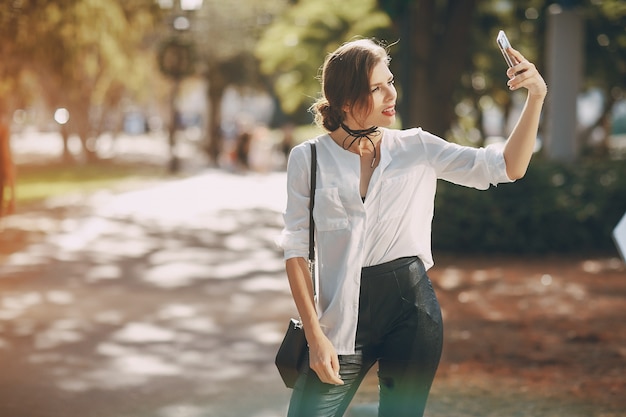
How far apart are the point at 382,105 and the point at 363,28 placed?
19.6 meters

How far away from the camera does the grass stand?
87.7ft

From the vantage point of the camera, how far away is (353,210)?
313cm

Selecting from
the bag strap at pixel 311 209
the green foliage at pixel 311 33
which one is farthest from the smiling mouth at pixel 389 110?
the green foliage at pixel 311 33

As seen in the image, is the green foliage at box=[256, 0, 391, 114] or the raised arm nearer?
the raised arm

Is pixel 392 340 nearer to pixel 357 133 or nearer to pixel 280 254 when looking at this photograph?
pixel 357 133

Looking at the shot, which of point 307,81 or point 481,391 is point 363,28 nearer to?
point 307,81

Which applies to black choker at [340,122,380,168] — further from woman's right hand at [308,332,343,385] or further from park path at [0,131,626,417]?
park path at [0,131,626,417]

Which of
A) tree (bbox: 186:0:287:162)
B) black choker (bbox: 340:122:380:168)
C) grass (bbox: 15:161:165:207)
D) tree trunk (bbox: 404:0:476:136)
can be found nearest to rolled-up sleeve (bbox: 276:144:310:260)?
black choker (bbox: 340:122:380:168)

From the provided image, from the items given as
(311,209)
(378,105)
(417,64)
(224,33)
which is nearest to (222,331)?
(311,209)

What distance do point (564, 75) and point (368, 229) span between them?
13.1m

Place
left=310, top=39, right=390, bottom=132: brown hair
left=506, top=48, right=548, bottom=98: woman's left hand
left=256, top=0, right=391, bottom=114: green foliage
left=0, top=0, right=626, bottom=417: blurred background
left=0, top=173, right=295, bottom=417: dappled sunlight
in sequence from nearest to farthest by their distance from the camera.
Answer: left=506, top=48, right=548, bottom=98: woman's left hand → left=310, top=39, right=390, bottom=132: brown hair → left=0, top=0, right=626, bottom=417: blurred background → left=0, top=173, right=295, bottom=417: dappled sunlight → left=256, top=0, right=391, bottom=114: green foliage

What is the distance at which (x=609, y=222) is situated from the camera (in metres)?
13.5

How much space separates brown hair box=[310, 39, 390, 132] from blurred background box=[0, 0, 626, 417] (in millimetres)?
500

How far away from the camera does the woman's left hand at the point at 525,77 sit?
2.99m
